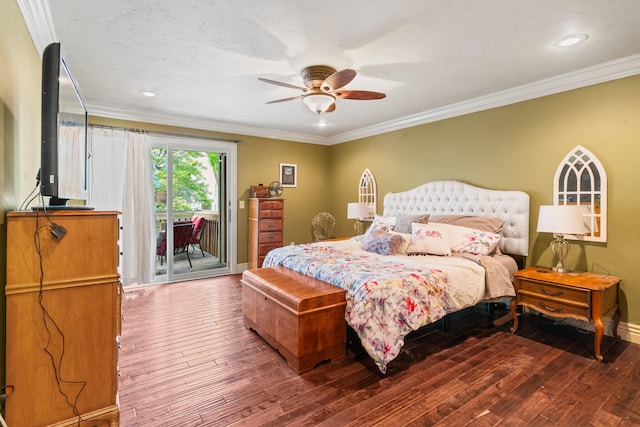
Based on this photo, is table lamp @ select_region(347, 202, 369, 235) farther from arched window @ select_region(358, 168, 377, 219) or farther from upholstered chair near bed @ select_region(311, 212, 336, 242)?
upholstered chair near bed @ select_region(311, 212, 336, 242)

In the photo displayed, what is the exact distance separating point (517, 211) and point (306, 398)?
9.89 feet

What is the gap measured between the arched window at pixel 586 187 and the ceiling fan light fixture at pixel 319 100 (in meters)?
2.49

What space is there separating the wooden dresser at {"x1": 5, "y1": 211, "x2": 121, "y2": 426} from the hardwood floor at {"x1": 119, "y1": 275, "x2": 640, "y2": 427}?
13.9 inches

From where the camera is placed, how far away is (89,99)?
4.02 m

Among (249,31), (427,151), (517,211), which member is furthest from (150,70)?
(517,211)

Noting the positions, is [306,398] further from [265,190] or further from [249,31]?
[265,190]

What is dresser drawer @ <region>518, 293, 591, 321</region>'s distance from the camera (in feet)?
8.38

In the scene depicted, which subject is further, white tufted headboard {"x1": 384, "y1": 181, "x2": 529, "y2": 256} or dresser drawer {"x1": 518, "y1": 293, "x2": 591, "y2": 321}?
white tufted headboard {"x1": 384, "y1": 181, "x2": 529, "y2": 256}

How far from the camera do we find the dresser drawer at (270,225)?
5.27 m

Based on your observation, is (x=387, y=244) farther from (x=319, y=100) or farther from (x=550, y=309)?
(x=319, y=100)

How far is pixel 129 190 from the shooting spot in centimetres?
442

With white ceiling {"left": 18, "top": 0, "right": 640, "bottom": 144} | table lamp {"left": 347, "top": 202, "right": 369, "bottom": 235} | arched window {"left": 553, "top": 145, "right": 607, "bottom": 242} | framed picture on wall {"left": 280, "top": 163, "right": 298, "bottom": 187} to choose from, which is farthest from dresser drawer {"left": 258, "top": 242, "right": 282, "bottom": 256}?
arched window {"left": 553, "top": 145, "right": 607, "bottom": 242}

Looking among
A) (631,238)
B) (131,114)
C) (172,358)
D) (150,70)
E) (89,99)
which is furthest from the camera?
(131,114)

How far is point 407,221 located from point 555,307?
1.74 metres
